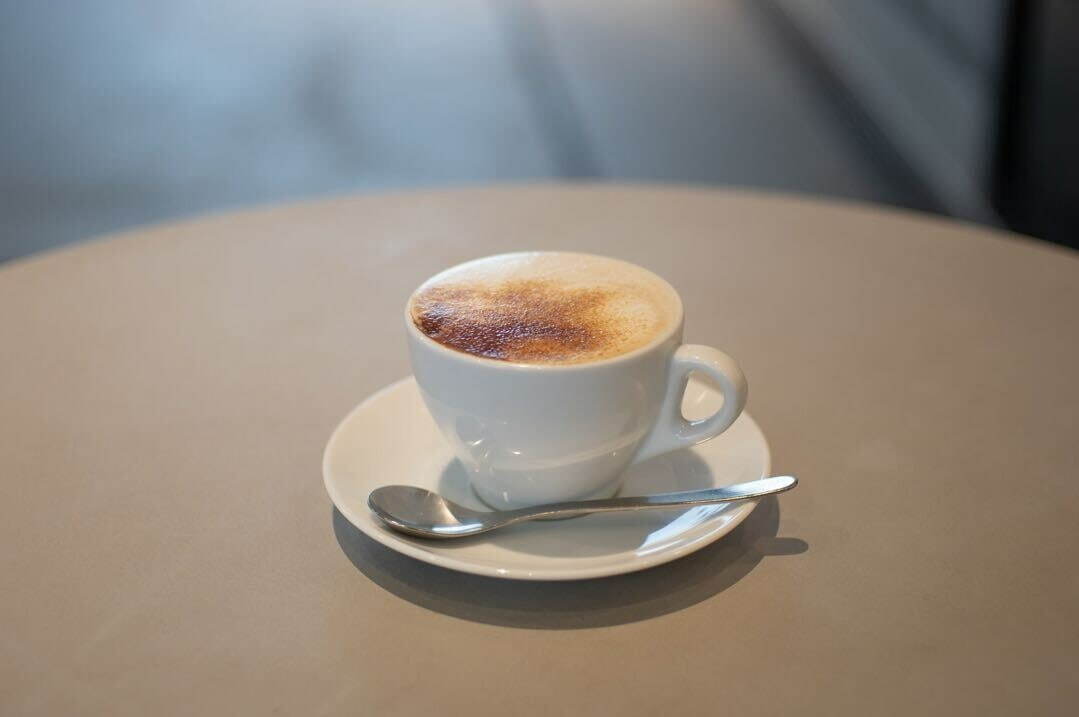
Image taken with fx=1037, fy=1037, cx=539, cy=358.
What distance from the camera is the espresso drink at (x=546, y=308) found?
0.61 meters

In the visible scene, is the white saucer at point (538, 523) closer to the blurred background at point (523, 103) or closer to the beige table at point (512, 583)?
the beige table at point (512, 583)

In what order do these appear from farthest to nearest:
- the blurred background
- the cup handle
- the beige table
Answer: the blurred background < the cup handle < the beige table

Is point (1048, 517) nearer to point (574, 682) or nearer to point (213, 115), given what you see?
point (574, 682)

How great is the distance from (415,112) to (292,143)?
0.51m

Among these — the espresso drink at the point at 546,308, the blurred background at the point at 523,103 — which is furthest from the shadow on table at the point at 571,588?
the blurred background at the point at 523,103

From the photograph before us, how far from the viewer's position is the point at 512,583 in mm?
591

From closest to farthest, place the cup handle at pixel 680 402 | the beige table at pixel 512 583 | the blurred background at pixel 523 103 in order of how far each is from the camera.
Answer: the beige table at pixel 512 583, the cup handle at pixel 680 402, the blurred background at pixel 523 103

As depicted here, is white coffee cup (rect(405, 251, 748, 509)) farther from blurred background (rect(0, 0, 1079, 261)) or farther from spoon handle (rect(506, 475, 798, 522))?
blurred background (rect(0, 0, 1079, 261))

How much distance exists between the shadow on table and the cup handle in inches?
2.7

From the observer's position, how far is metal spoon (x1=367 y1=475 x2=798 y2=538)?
1.96ft

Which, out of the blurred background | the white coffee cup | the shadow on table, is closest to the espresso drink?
the white coffee cup

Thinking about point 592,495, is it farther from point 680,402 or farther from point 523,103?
point 523,103

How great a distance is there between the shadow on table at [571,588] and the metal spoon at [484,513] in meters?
0.03

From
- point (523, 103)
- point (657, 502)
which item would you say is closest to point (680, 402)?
point (657, 502)
